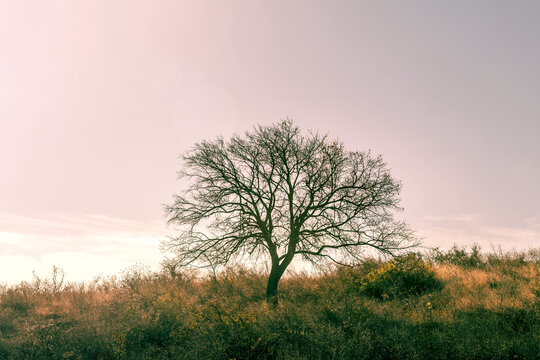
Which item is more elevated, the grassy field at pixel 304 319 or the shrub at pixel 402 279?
the shrub at pixel 402 279

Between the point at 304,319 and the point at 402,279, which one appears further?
the point at 402,279

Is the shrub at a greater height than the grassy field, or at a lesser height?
greater

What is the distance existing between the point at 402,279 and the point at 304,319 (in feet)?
23.5

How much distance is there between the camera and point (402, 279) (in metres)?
15.2

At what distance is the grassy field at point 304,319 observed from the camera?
797cm

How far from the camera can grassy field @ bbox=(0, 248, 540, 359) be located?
26.1 ft

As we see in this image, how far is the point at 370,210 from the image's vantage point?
602 inches

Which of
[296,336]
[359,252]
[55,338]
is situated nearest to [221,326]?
[296,336]

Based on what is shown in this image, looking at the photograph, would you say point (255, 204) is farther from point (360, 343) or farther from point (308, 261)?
point (360, 343)

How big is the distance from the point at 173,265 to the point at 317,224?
249 inches

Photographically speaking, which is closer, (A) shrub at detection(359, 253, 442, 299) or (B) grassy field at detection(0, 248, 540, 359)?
(B) grassy field at detection(0, 248, 540, 359)

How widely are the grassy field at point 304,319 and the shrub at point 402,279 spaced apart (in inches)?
1.7

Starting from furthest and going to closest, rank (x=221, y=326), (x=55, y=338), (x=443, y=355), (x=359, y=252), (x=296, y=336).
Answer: (x=359, y=252), (x=55, y=338), (x=221, y=326), (x=296, y=336), (x=443, y=355)

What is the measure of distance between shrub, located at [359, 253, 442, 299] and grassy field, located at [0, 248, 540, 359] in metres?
0.04
